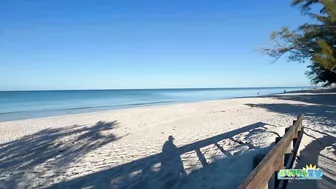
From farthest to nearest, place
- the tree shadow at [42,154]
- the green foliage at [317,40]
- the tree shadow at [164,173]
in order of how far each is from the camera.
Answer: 1. the green foliage at [317,40]
2. the tree shadow at [42,154]
3. the tree shadow at [164,173]

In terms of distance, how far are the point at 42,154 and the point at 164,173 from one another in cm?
456

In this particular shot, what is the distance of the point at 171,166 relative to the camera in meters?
6.07

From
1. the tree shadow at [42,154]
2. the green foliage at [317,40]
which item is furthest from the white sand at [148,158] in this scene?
the green foliage at [317,40]

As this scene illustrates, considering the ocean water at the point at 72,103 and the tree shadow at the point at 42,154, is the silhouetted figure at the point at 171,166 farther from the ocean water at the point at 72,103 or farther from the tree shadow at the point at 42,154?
the ocean water at the point at 72,103

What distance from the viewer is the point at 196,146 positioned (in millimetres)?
7555

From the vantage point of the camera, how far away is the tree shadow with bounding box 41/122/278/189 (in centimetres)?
518

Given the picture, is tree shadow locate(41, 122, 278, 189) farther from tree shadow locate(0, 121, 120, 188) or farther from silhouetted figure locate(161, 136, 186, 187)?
tree shadow locate(0, 121, 120, 188)

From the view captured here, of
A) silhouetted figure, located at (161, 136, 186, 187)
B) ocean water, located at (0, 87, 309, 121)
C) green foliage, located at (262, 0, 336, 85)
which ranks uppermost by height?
green foliage, located at (262, 0, 336, 85)

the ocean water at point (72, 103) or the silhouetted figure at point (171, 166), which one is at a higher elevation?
the silhouetted figure at point (171, 166)

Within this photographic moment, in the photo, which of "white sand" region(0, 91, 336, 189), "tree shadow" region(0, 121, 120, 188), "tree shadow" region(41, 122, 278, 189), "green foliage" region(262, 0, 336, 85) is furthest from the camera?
"green foliage" region(262, 0, 336, 85)

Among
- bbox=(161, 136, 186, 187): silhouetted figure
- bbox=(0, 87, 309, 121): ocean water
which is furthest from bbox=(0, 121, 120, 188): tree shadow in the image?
bbox=(0, 87, 309, 121): ocean water

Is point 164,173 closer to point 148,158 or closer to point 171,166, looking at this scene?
point 171,166

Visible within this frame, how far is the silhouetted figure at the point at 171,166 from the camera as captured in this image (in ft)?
17.7

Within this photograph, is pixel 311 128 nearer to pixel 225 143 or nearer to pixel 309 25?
pixel 225 143
